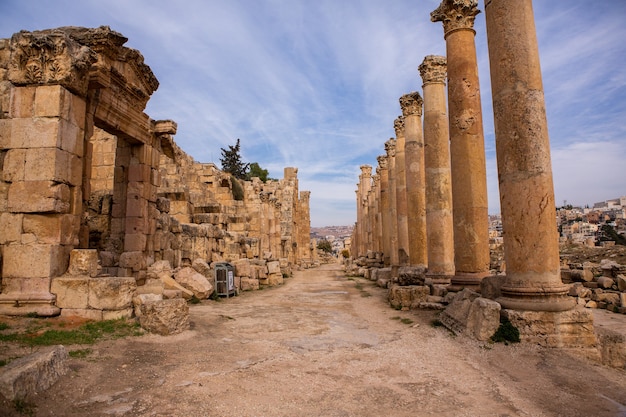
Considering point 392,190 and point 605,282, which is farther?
point 392,190

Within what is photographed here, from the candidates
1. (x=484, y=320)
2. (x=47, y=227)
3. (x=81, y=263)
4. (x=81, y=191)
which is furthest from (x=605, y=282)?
(x=47, y=227)

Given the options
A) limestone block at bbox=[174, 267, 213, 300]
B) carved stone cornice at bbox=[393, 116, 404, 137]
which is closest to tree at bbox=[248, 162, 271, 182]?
carved stone cornice at bbox=[393, 116, 404, 137]

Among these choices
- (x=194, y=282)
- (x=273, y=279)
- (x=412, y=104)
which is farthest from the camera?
(x=273, y=279)

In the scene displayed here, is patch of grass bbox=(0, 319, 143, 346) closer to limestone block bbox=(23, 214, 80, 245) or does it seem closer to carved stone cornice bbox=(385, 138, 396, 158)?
limestone block bbox=(23, 214, 80, 245)

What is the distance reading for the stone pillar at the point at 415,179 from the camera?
47.4 feet

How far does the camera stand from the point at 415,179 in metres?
14.6

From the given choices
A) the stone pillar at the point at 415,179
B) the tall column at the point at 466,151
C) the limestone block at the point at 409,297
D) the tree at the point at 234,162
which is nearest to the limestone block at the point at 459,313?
the tall column at the point at 466,151

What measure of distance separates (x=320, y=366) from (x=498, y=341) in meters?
2.80

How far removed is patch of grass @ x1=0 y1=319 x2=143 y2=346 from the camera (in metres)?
5.50

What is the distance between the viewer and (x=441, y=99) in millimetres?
12477

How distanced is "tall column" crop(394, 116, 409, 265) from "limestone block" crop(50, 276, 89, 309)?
473 inches

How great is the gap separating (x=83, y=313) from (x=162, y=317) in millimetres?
1408

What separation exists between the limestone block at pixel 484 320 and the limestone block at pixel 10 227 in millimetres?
7830

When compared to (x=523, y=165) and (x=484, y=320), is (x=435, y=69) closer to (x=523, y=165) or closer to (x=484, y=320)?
(x=523, y=165)
